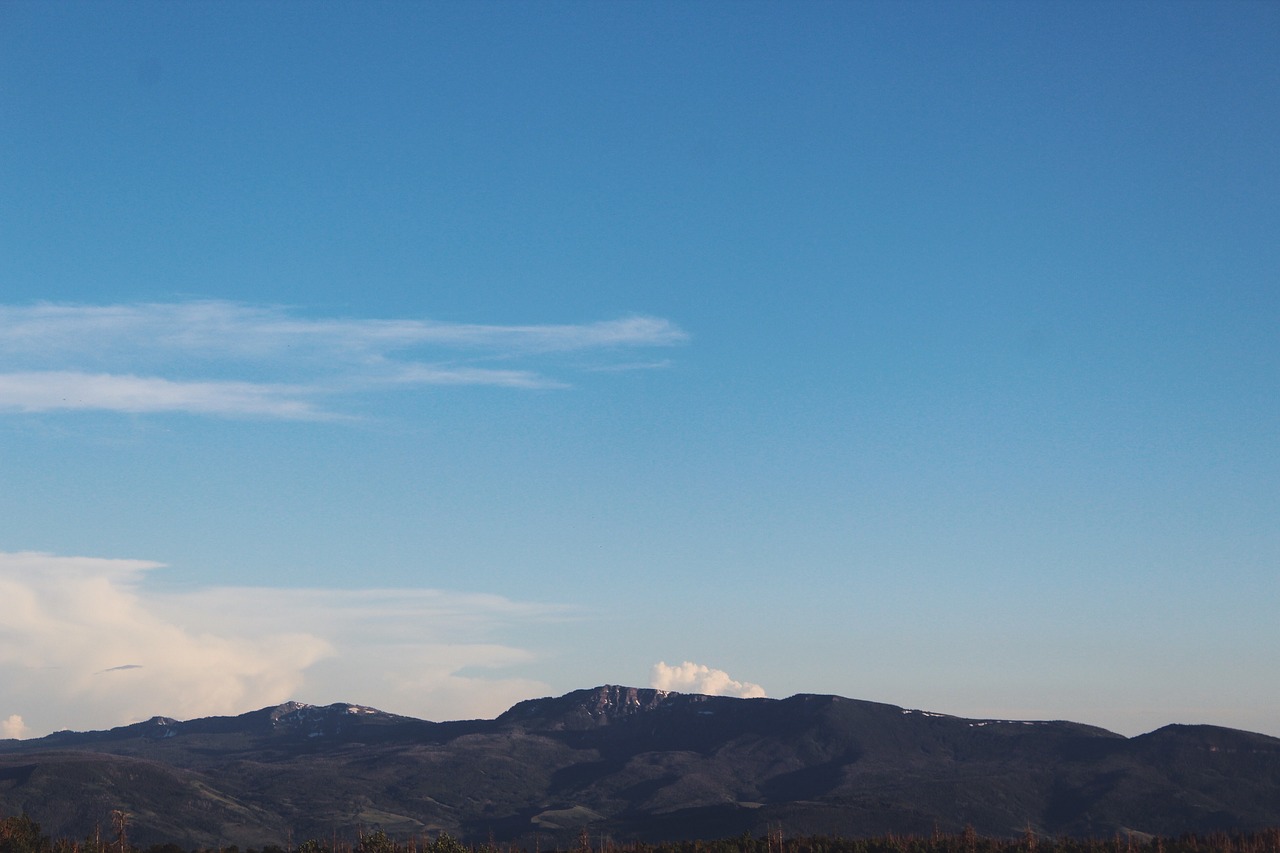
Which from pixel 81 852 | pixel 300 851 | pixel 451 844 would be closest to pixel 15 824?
pixel 81 852

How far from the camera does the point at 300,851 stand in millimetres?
198000

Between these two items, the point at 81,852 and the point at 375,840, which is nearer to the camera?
the point at 81,852

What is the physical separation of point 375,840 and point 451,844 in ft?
43.1

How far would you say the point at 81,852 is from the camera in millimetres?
181000

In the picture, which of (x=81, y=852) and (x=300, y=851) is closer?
(x=81, y=852)

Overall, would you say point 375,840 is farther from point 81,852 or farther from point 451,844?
point 81,852

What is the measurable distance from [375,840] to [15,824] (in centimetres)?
4944

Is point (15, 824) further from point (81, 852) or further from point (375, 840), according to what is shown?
point (375, 840)

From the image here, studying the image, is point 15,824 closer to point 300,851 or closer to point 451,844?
point 300,851

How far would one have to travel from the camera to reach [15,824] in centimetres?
18725

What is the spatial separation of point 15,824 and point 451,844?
6075 cm

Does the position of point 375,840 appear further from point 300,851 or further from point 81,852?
point 81,852

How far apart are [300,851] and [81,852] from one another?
30.8m

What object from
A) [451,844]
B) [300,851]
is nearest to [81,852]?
[300,851]
